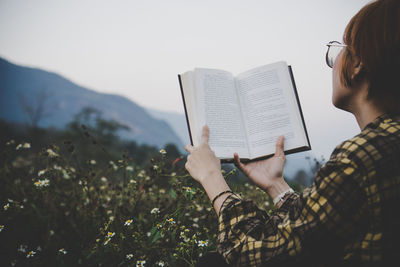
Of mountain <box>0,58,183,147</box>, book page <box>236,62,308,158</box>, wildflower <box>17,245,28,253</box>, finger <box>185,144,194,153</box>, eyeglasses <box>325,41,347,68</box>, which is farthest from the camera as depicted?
mountain <box>0,58,183,147</box>

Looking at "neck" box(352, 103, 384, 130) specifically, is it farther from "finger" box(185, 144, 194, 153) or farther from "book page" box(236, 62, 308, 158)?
"finger" box(185, 144, 194, 153)

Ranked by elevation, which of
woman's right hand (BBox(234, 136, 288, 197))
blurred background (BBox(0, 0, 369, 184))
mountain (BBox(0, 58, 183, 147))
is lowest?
woman's right hand (BBox(234, 136, 288, 197))

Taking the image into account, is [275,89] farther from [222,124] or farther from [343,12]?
[343,12]

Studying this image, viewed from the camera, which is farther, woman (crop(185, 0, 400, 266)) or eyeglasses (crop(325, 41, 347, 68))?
eyeglasses (crop(325, 41, 347, 68))

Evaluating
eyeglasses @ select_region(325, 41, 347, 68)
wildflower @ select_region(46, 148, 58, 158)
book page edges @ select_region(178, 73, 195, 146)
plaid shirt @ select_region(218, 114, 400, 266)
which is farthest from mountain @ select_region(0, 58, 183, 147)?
plaid shirt @ select_region(218, 114, 400, 266)

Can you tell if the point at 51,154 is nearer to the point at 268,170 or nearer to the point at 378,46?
the point at 268,170

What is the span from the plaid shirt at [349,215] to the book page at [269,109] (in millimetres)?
525

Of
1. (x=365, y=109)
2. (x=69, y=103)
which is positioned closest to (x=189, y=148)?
(x=365, y=109)

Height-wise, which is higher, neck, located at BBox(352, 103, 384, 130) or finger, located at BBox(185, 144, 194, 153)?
finger, located at BBox(185, 144, 194, 153)

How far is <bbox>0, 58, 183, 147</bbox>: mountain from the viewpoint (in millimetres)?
86125

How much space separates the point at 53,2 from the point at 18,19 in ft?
15.7

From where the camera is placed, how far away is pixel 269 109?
1344 millimetres

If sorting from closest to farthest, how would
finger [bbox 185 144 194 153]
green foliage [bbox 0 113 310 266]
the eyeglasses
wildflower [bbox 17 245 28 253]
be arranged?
the eyeglasses
finger [bbox 185 144 194 153]
green foliage [bbox 0 113 310 266]
wildflower [bbox 17 245 28 253]

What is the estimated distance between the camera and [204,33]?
17.1 ft
